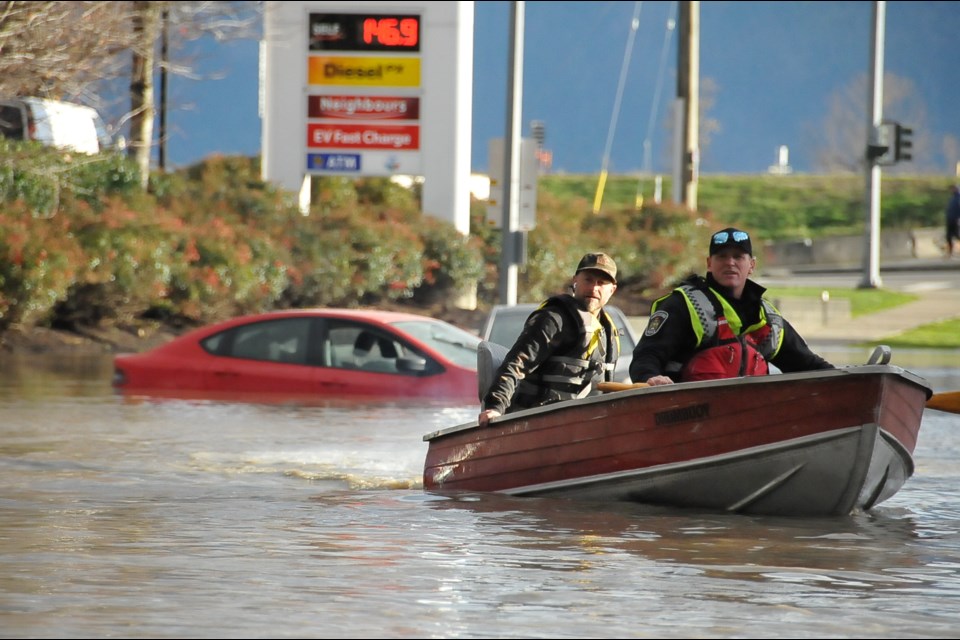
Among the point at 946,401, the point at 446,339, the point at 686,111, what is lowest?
the point at 446,339

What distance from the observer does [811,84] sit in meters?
188

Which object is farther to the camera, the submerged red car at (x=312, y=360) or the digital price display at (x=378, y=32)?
the digital price display at (x=378, y=32)

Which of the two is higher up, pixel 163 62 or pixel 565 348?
pixel 163 62

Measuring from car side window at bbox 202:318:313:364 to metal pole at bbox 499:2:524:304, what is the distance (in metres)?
6.04

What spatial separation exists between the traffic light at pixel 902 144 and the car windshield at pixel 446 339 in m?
20.4

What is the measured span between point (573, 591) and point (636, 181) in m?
72.8

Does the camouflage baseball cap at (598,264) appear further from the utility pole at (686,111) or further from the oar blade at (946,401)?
→ the utility pole at (686,111)

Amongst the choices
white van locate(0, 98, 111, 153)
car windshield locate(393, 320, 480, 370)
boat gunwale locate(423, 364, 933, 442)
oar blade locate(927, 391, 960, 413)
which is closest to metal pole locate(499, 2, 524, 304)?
car windshield locate(393, 320, 480, 370)

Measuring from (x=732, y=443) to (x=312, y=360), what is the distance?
333 inches

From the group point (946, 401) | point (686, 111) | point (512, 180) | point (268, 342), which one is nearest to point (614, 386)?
point (946, 401)

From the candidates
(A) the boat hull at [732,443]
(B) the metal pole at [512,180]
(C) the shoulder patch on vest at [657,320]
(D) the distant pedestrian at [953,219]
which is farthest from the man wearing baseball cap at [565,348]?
(D) the distant pedestrian at [953,219]

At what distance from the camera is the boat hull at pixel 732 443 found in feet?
34.9

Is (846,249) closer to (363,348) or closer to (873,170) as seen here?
(873,170)

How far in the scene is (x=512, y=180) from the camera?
24.9 meters
